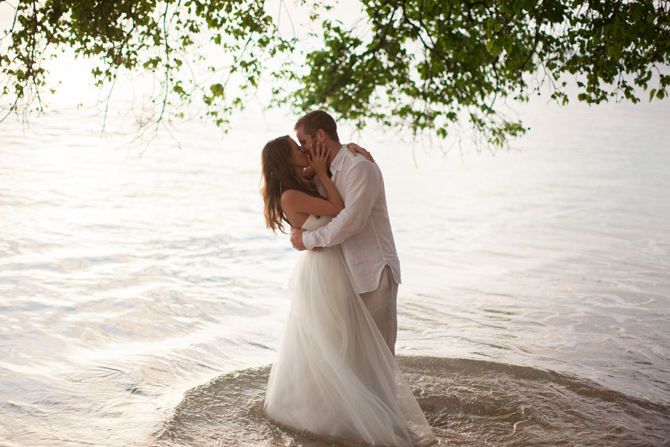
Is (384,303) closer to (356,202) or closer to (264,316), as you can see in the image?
(356,202)

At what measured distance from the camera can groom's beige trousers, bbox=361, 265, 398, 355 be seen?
3867mm

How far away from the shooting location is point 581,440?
4.04 meters

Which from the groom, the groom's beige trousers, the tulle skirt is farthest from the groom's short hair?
the groom's beige trousers

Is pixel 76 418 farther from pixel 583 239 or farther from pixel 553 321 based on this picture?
pixel 583 239

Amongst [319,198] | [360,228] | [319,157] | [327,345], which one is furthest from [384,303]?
[319,157]

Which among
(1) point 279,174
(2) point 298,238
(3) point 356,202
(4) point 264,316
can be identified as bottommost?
(4) point 264,316

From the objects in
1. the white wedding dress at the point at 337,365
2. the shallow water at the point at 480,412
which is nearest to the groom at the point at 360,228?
the white wedding dress at the point at 337,365

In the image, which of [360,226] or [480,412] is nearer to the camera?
[360,226]

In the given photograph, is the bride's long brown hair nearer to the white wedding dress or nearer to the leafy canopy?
the white wedding dress

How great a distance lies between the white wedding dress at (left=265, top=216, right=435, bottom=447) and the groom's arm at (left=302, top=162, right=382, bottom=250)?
0.72 ft

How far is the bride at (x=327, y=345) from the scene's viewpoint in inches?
148

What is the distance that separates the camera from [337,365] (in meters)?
3.80

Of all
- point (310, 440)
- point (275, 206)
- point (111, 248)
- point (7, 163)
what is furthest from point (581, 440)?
point (7, 163)

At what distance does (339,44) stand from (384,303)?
5.56m
